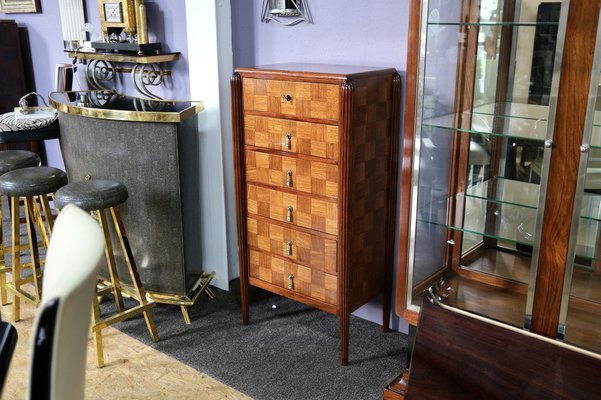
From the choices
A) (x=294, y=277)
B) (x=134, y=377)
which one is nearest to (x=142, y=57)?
(x=294, y=277)

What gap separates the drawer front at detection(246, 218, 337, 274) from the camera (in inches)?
92.7

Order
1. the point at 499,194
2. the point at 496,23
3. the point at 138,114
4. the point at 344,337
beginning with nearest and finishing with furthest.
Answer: the point at 496,23 → the point at 499,194 → the point at 344,337 → the point at 138,114

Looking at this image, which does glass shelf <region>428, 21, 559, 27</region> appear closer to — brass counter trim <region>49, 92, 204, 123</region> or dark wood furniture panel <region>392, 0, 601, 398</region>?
dark wood furniture panel <region>392, 0, 601, 398</region>

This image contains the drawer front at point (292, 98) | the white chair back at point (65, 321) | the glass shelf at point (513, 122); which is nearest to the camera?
the white chair back at point (65, 321)

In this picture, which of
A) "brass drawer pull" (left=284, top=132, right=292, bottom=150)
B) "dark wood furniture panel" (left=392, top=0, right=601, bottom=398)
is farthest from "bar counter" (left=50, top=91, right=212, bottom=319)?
"dark wood furniture panel" (left=392, top=0, right=601, bottom=398)

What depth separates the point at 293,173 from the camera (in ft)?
7.73

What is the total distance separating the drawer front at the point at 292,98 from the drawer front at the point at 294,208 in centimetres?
34

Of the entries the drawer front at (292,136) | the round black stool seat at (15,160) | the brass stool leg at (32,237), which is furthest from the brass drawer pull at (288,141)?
the round black stool seat at (15,160)

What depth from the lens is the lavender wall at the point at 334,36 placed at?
2.38 m

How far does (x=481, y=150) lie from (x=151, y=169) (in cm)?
147

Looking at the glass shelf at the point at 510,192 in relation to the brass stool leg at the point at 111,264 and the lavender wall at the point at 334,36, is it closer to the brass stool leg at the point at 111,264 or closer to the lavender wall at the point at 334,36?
the lavender wall at the point at 334,36

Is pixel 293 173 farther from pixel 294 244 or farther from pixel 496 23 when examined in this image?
pixel 496 23

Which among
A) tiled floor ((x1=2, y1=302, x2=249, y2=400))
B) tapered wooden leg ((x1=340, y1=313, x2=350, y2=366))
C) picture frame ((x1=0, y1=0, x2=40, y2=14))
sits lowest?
tiled floor ((x1=2, y1=302, x2=249, y2=400))

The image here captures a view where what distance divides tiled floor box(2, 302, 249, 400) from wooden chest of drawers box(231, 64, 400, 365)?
1.66 feet
